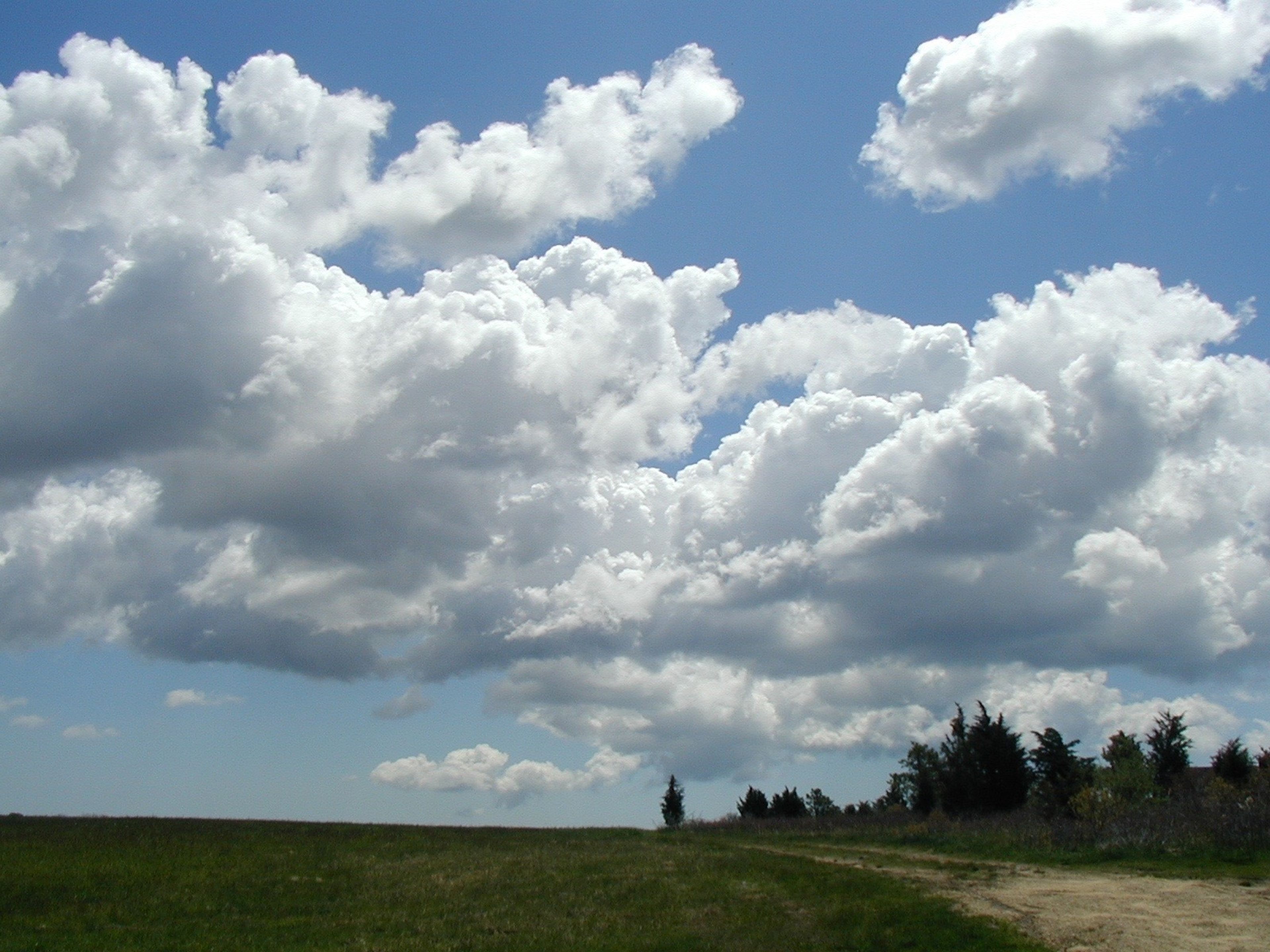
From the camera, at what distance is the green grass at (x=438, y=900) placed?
20.1 meters

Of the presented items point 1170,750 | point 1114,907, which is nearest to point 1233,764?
point 1170,750

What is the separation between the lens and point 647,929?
2131 cm

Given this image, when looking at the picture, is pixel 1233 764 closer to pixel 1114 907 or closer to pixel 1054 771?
pixel 1054 771

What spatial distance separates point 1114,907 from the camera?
64.1 feet

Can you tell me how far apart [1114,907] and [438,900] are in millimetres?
16879

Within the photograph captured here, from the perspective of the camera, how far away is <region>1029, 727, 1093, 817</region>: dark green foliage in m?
54.8

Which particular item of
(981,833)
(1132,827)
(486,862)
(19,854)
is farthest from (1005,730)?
(19,854)

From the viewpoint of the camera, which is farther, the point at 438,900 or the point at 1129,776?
the point at 1129,776

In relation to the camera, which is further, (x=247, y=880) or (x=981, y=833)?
(x=981, y=833)

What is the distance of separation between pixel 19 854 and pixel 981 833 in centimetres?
3598

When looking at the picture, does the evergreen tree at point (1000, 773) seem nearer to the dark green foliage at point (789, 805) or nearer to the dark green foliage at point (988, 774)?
the dark green foliage at point (988, 774)

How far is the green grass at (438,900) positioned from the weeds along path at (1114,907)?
1.06 meters

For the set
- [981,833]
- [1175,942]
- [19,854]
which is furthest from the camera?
[981,833]

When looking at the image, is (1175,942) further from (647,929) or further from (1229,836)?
(1229,836)
